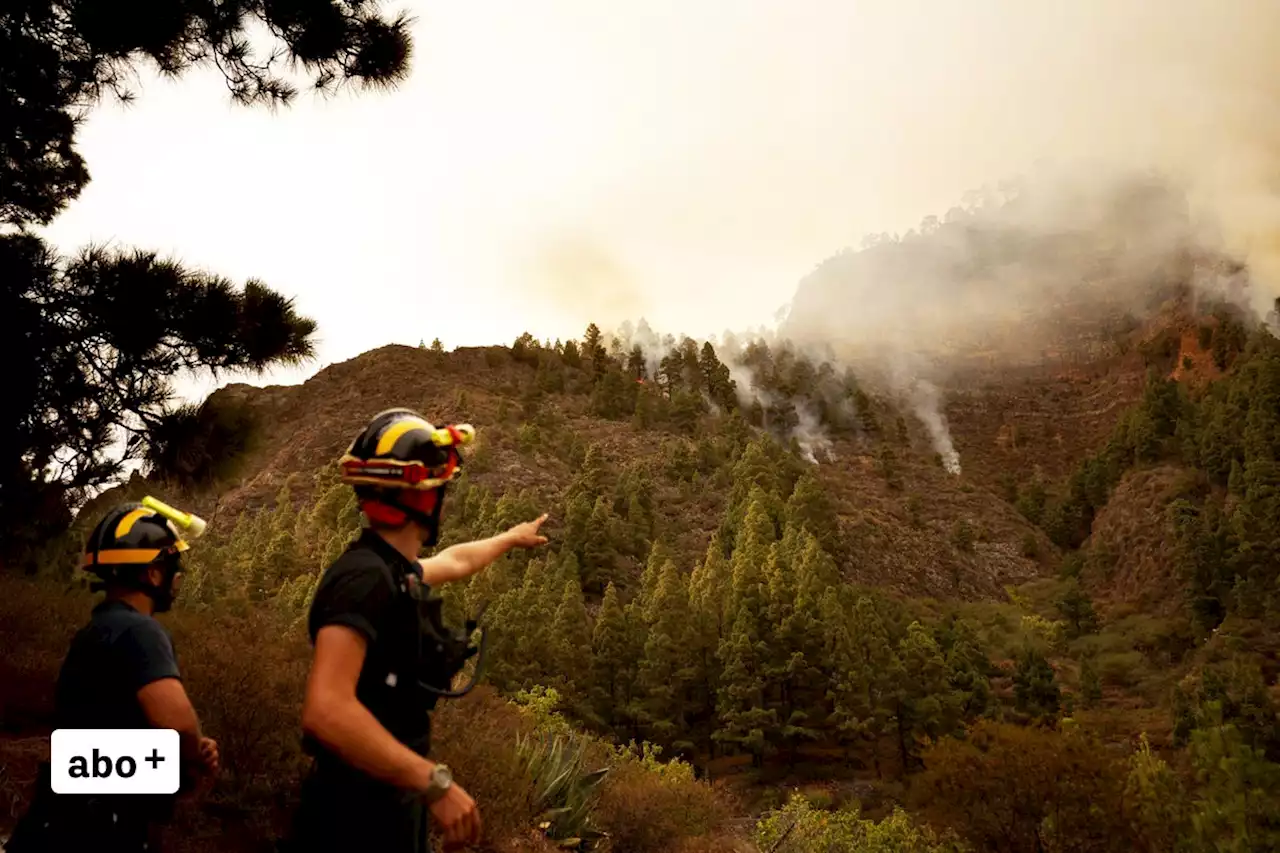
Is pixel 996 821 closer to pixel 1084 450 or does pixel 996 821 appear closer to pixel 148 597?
pixel 148 597

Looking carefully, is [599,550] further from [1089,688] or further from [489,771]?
[489,771]

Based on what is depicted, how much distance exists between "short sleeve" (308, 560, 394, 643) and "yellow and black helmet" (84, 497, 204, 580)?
1.33 m

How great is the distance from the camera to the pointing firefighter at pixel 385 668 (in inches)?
71.1

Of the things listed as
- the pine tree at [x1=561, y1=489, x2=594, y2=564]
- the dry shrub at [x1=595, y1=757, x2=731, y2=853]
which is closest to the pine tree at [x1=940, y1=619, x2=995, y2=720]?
the pine tree at [x1=561, y1=489, x2=594, y2=564]

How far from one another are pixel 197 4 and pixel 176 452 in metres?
3.25

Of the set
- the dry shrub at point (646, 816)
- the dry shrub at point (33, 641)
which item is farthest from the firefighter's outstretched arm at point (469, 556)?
the dry shrub at point (646, 816)

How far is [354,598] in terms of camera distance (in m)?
1.92

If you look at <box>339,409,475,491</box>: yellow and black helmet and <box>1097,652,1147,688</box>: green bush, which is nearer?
<box>339,409,475,491</box>: yellow and black helmet

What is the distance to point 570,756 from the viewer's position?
9.85 m

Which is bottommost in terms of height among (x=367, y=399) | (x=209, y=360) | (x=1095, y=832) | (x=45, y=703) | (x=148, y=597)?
(x=1095, y=832)

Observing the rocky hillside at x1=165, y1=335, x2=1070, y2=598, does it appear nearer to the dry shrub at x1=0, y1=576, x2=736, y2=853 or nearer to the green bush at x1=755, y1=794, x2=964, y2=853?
the green bush at x1=755, y1=794, x2=964, y2=853

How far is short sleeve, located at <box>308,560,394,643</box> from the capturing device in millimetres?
1887

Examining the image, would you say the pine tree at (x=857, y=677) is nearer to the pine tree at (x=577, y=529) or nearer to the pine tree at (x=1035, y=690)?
the pine tree at (x=1035, y=690)

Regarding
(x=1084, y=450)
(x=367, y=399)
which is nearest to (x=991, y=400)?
(x=1084, y=450)
